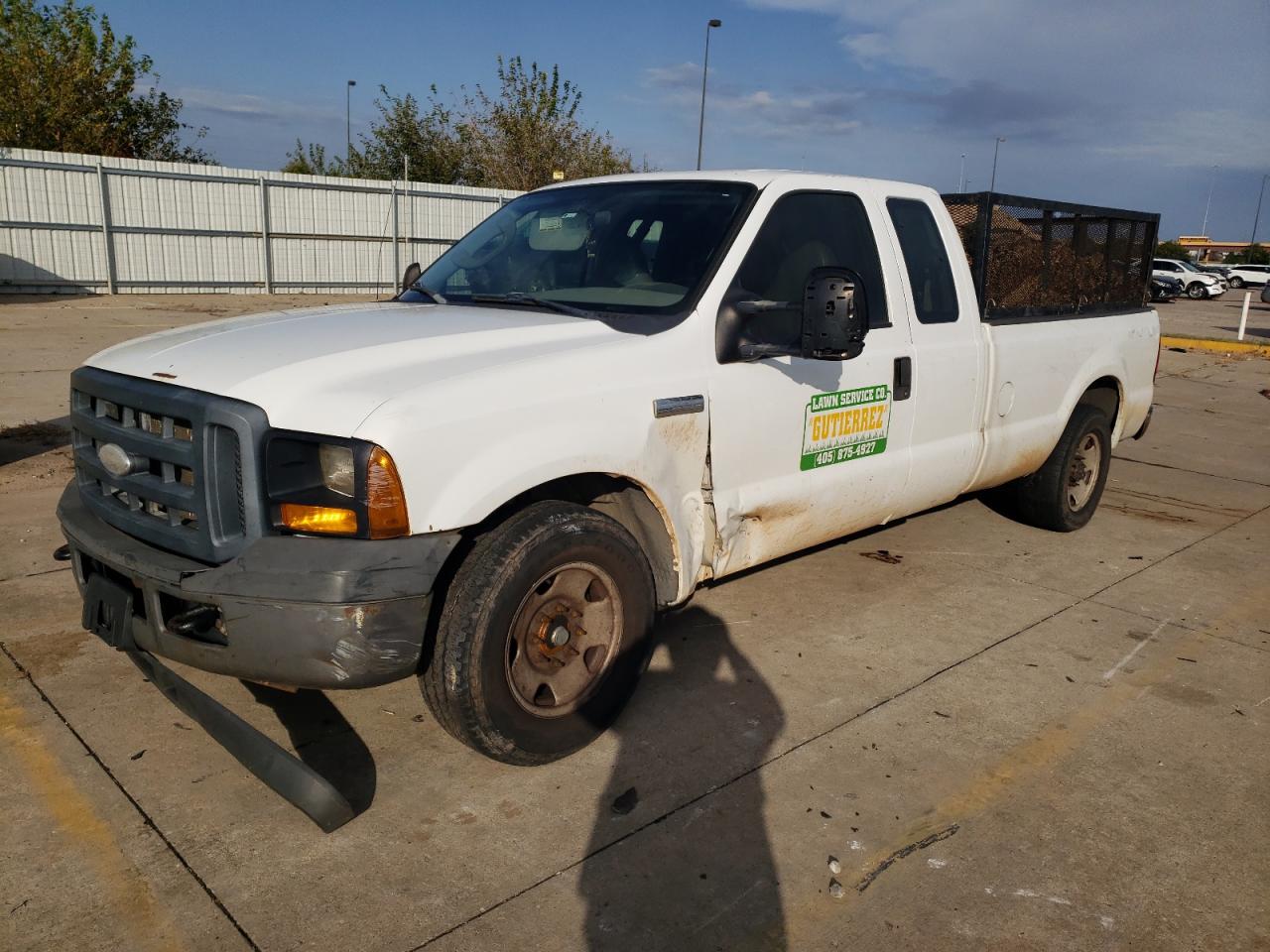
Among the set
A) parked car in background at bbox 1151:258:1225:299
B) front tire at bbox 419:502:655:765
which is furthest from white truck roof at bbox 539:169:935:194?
parked car in background at bbox 1151:258:1225:299

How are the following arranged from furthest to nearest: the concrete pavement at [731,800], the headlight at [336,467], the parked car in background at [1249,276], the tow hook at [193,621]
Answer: the parked car in background at [1249,276] < the tow hook at [193,621] < the headlight at [336,467] < the concrete pavement at [731,800]

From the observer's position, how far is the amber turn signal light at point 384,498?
2707 millimetres

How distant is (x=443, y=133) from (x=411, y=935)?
36.9m

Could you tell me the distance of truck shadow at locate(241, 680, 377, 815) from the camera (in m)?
3.21

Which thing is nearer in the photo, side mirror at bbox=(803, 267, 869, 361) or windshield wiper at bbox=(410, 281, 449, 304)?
side mirror at bbox=(803, 267, 869, 361)

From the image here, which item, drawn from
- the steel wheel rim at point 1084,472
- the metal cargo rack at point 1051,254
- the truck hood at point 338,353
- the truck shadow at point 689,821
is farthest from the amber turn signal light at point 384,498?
the steel wheel rim at point 1084,472

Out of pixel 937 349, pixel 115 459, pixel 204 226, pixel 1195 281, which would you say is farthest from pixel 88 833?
pixel 1195 281

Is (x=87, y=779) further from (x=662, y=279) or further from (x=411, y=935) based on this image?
(x=662, y=279)

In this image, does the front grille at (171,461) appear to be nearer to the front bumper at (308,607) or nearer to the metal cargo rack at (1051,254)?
the front bumper at (308,607)

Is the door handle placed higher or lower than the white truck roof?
lower

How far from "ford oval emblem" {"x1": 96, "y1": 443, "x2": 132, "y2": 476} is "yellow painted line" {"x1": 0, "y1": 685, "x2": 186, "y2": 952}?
3.25 feet

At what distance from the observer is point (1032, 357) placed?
5371mm

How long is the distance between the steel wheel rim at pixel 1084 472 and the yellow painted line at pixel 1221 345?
14.7 metres

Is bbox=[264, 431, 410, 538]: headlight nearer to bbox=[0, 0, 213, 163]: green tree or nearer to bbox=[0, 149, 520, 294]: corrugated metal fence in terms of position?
bbox=[0, 149, 520, 294]: corrugated metal fence
